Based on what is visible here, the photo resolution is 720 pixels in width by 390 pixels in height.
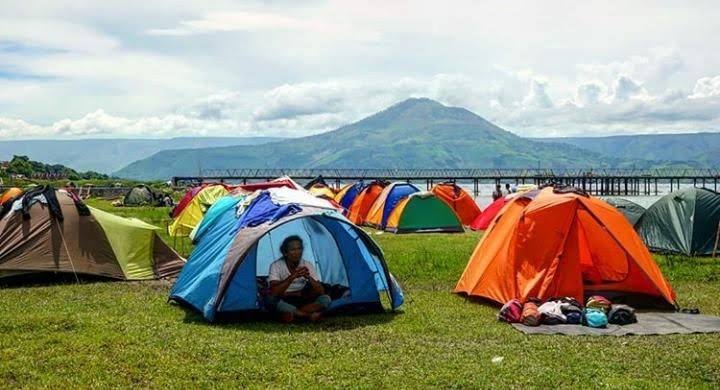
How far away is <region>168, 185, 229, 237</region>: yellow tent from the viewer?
2727 cm

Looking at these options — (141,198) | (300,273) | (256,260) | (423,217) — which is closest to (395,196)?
(423,217)

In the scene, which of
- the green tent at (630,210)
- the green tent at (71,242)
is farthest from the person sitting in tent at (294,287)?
the green tent at (630,210)

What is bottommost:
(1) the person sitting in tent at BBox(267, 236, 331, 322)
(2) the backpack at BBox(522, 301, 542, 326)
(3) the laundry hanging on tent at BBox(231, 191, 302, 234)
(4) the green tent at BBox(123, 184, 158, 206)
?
(4) the green tent at BBox(123, 184, 158, 206)

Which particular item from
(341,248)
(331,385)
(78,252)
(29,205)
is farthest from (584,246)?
(29,205)

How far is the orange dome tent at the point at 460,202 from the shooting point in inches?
1251

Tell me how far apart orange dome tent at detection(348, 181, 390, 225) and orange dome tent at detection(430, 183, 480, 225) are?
100 inches

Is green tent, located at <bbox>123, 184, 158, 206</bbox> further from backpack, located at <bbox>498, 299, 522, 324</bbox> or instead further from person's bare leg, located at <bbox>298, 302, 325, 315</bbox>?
backpack, located at <bbox>498, 299, 522, 324</bbox>

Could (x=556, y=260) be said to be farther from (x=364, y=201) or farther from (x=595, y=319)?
(x=364, y=201)

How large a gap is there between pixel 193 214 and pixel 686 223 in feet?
54.7

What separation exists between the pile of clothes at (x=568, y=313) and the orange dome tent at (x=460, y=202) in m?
20.1

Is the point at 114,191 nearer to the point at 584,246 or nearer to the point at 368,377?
the point at 584,246

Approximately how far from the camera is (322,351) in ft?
30.0

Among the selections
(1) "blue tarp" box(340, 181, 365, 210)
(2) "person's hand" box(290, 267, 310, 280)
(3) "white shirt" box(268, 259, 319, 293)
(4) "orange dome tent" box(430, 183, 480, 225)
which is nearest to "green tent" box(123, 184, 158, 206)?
(1) "blue tarp" box(340, 181, 365, 210)

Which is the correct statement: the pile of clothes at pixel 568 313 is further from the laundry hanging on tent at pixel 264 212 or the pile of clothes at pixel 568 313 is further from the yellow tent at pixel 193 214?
the yellow tent at pixel 193 214
